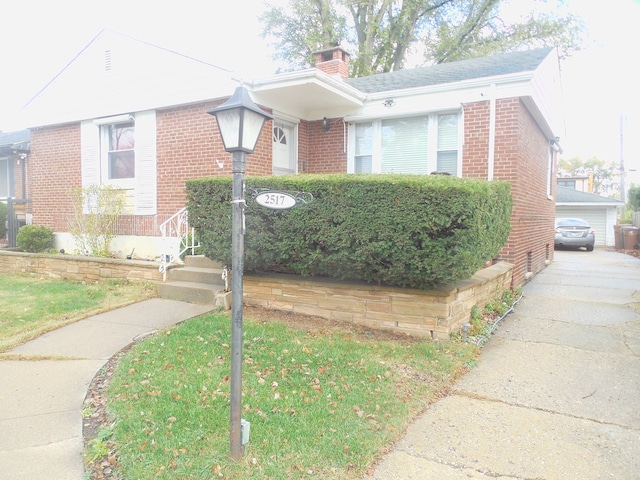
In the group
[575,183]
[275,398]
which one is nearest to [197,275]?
[275,398]

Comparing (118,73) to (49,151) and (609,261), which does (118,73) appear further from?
(609,261)

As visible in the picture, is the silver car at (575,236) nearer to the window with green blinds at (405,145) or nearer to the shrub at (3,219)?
the window with green blinds at (405,145)

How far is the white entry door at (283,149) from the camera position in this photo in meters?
9.27

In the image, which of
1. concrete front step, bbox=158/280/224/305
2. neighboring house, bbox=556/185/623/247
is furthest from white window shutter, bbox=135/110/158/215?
neighboring house, bbox=556/185/623/247

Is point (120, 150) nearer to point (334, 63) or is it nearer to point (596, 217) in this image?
point (334, 63)

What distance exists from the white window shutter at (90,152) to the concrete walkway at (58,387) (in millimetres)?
4977

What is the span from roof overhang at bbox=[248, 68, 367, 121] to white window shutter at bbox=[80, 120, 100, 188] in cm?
401

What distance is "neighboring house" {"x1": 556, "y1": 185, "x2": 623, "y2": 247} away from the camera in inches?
909

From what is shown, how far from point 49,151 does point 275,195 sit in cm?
979

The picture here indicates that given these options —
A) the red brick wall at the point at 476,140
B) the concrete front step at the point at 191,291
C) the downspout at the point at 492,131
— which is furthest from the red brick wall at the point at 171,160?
the downspout at the point at 492,131

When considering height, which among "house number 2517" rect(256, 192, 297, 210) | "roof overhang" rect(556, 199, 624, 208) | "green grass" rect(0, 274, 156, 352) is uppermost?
"roof overhang" rect(556, 199, 624, 208)

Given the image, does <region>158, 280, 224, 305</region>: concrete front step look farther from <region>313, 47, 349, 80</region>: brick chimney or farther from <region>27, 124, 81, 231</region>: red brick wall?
<region>313, 47, 349, 80</region>: brick chimney

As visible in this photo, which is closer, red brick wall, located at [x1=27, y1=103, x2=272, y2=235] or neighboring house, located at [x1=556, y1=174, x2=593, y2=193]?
red brick wall, located at [x1=27, y1=103, x2=272, y2=235]

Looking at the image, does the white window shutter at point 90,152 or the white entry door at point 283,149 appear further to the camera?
the white window shutter at point 90,152
